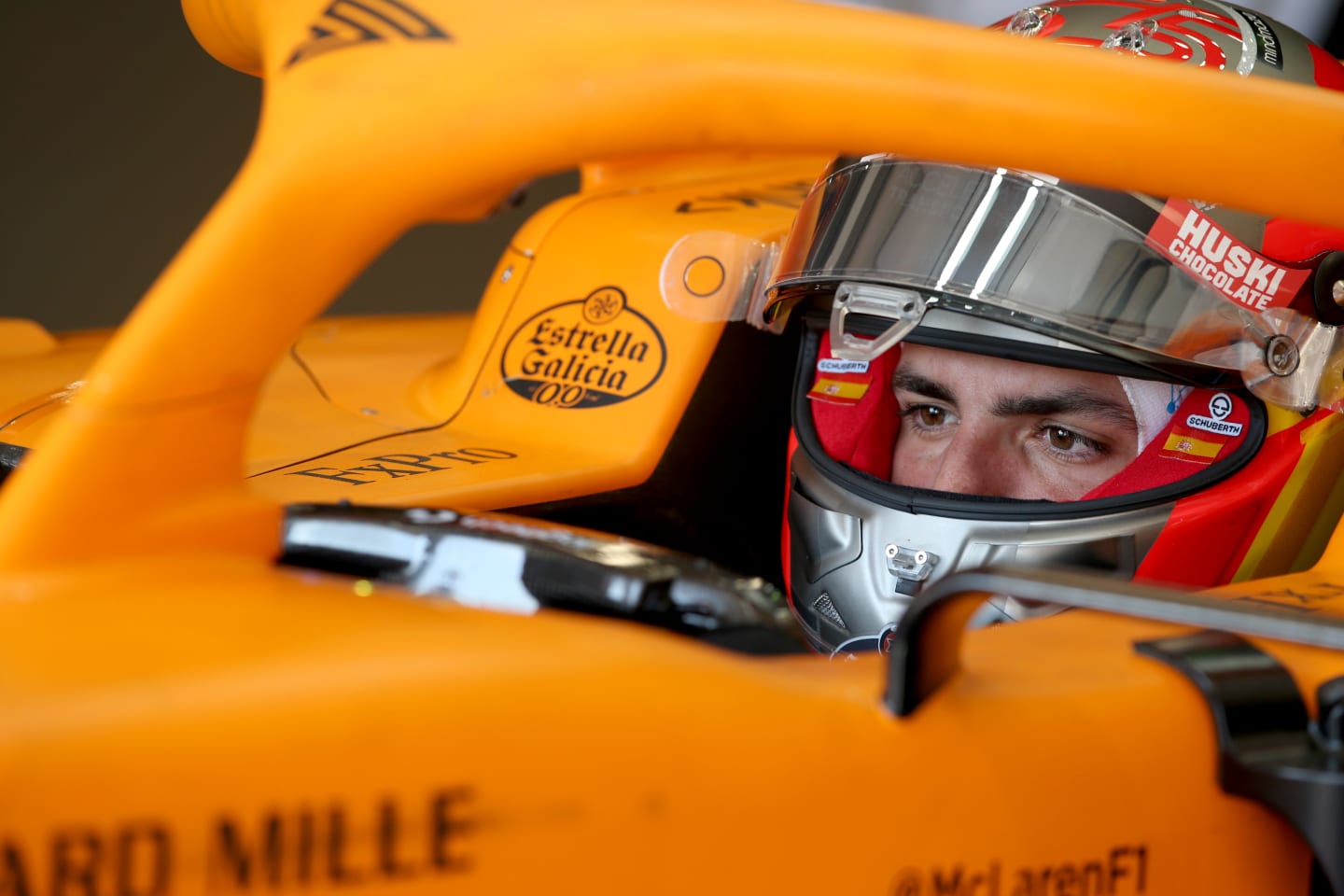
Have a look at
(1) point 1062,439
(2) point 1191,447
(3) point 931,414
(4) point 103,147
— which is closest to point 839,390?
(3) point 931,414

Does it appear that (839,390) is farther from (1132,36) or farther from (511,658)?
(511,658)

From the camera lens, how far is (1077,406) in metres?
1.20

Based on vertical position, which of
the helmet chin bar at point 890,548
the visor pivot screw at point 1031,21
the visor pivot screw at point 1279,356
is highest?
the visor pivot screw at point 1031,21

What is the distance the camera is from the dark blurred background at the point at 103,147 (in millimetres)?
4023

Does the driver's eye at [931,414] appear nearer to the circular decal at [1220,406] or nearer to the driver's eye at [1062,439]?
the driver's eye at [1062,439]

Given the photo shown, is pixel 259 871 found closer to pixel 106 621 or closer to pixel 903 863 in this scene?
pixel 106 621

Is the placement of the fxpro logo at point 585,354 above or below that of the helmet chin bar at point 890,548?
above

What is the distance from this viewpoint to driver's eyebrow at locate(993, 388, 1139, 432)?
3.92ft

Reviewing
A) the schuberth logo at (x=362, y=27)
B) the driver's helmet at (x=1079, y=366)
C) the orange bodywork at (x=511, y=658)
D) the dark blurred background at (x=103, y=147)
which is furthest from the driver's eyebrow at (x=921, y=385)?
the dark blurred background at (x=103, y=147)

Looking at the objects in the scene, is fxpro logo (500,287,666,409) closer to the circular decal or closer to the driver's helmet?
the driver's helmet

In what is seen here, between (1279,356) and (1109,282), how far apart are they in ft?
0.51

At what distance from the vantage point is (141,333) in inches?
20.1

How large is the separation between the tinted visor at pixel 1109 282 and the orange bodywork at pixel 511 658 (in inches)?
19.2

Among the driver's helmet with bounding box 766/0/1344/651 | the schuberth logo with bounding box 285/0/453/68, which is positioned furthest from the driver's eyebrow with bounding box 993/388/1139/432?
the schuberth logo with bounding box 285/0/453/68
